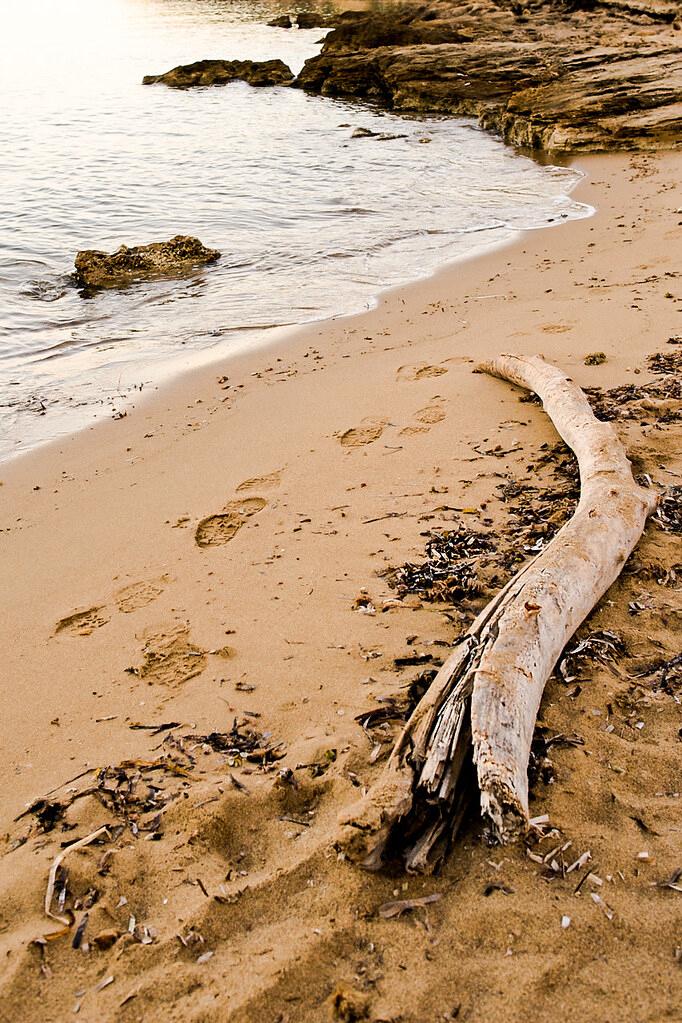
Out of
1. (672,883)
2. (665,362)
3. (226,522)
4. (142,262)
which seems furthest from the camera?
(142,262)

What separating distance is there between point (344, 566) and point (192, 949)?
1873 mm

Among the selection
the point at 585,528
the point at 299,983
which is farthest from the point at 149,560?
the point at 299,983

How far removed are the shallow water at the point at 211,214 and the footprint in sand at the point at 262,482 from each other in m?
1.83

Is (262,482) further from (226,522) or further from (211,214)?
(211,214)

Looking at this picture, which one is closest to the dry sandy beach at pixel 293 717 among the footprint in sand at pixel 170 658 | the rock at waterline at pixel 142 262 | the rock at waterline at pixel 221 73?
the footprint in sand at pixel 170 658

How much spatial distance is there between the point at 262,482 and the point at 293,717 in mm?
2004

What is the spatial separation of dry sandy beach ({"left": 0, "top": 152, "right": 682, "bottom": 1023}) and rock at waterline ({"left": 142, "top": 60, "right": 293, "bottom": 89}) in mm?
23224

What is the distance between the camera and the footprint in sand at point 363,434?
193 inches

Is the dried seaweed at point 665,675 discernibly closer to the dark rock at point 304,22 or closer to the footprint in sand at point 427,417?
the footprint in sand at point 427,417

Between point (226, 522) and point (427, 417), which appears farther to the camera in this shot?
point (427, 417)

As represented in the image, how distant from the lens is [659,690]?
2.76 meters

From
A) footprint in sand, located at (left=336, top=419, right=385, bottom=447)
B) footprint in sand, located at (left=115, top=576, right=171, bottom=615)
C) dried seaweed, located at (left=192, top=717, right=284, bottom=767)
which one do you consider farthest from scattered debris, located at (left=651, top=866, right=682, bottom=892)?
footprint in sand, located at (left=336, top=419, right=385, bottom=447)

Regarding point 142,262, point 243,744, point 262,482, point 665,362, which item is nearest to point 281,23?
point 142,262

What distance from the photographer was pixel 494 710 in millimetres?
2396
